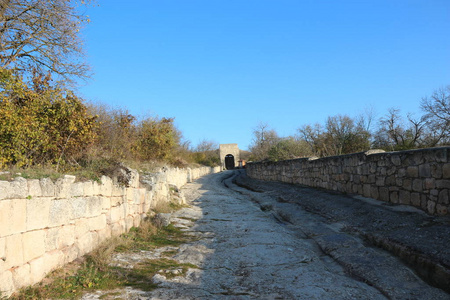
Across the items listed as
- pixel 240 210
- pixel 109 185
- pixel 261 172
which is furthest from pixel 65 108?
pixel 261 172

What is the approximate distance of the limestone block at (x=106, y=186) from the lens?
6.55 m

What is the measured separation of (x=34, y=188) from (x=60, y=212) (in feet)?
2.32

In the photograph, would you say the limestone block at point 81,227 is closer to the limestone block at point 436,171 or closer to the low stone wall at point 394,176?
the low stone wall at point 394,176

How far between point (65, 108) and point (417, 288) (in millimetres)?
7704

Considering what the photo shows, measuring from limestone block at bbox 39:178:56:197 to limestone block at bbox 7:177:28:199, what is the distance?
1.31 ft

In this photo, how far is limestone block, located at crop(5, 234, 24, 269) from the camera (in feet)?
12.3

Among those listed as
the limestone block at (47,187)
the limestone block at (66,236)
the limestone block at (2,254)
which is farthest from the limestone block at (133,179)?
the limestone block at (2,254)

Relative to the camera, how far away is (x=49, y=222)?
4648 mm

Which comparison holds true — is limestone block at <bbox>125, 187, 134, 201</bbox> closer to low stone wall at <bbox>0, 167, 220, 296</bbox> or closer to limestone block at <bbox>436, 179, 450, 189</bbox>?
low stone wall at <bbox>0, 167, 220, 296</bbox>

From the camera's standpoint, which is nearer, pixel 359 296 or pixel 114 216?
pixel 359 296

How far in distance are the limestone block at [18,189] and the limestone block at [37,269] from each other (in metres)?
A: 0.83

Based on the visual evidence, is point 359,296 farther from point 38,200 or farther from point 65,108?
point 65,108

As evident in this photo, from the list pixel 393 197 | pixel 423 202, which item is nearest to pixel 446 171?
pixel 423 202

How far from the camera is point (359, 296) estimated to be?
4.27 m
